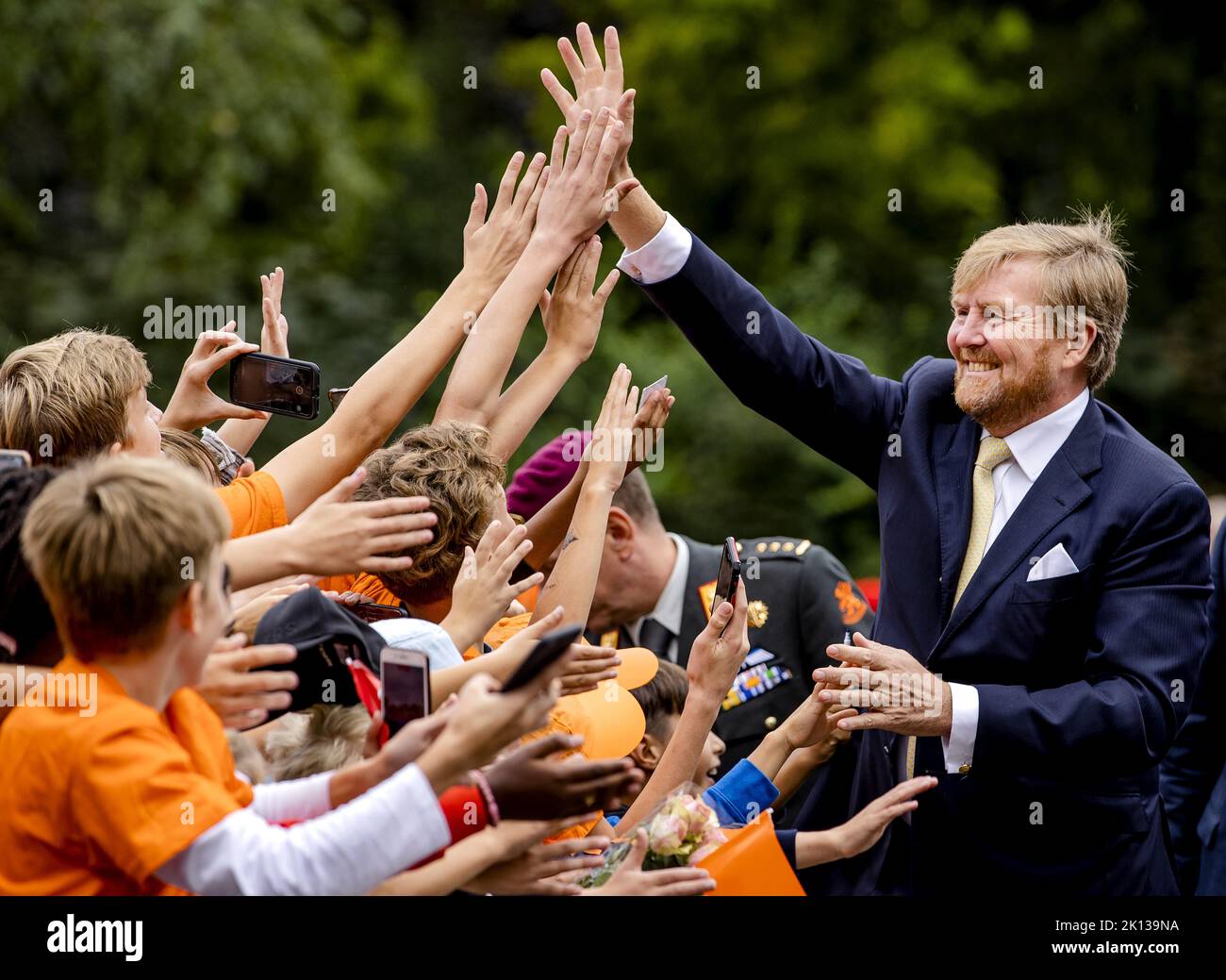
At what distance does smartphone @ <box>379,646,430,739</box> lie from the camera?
2.33 meters

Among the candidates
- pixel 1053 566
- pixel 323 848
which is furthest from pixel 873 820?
pixel 323 848

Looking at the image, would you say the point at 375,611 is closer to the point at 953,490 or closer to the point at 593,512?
the point at 593,512

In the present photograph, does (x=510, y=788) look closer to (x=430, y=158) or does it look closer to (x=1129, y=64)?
(x=430, y=158)

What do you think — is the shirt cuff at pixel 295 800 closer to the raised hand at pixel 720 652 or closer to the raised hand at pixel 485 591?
the raised hand at pixel 485 591

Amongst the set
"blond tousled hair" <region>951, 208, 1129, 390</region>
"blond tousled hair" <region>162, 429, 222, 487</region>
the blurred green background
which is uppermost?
the blurred green background

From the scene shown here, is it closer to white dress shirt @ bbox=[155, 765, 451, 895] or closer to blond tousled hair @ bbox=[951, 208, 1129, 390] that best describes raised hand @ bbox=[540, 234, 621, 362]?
blond tousled hair @ bbox=[951, 208, 1129, 390]

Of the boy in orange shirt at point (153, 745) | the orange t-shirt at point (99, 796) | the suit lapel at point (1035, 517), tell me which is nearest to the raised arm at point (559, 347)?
the suit lapel at point (1035, 517)

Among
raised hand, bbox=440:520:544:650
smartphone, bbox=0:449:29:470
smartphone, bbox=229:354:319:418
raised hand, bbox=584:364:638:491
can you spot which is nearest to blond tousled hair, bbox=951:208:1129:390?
raised hand, bbox=584:364:638:491

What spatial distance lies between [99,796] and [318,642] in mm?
528

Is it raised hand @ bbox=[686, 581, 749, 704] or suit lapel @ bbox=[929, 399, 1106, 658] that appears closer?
raised hand @ bbox=[686, 581, 749, 704]

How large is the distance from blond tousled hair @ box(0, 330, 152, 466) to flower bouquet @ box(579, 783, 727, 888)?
127 cm

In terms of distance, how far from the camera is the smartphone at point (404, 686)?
7.64 ft

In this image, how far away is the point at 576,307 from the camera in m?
3.62

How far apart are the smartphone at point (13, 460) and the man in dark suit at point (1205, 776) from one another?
287cm
